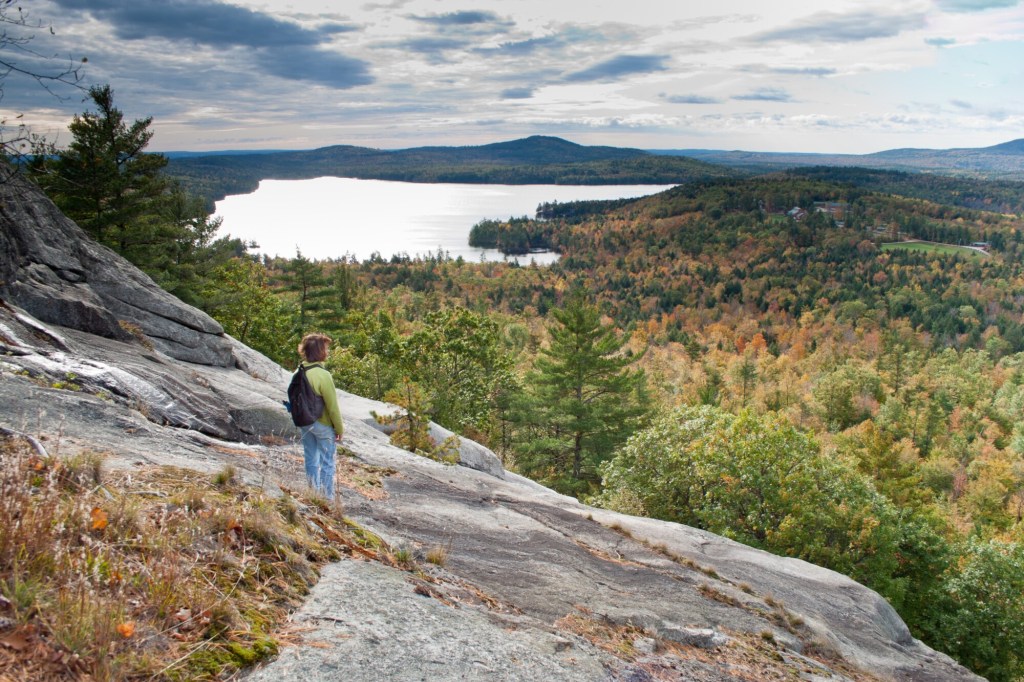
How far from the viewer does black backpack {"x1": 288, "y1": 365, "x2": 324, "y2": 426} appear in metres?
8.10

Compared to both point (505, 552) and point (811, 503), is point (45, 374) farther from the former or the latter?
point (811, 503)

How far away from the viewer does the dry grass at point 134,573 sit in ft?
11.0

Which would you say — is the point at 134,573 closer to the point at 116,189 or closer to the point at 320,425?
the point at 320,425

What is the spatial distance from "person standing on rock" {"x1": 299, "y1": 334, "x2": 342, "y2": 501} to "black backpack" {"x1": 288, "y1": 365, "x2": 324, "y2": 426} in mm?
76

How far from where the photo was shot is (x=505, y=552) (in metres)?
8.61

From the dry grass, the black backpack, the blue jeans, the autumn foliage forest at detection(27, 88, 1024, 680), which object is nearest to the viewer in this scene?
the dry grass

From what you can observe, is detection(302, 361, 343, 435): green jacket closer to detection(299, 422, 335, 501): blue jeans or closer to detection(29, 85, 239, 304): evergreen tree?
detection(299, 422, 335, 501): blue jeans

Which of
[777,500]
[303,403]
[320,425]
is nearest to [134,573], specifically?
[303,403]

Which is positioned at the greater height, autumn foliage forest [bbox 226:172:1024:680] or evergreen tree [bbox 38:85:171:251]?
evergreen tree [bbox 38:85:171:251]

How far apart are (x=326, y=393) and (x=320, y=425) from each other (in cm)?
46

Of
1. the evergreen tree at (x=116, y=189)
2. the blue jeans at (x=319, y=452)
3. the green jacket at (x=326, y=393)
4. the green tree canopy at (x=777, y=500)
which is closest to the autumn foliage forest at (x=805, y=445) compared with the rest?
the green tree canopy at (x=777, y=500)

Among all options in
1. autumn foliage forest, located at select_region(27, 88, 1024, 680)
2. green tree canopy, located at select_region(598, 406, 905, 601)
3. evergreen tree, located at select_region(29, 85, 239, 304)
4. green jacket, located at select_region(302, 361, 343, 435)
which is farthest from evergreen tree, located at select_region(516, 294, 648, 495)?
green jacket, located at select_region(302, 361, 343, 435)

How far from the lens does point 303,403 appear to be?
8117 mm

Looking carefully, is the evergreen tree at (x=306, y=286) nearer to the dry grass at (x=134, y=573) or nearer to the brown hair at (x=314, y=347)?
the brown hair at (x=314, y=347)
